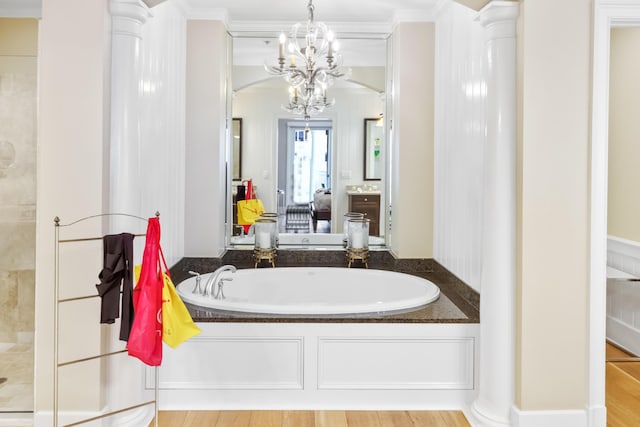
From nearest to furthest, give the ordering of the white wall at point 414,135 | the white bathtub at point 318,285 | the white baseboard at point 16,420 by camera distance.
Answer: the white baseboard at point 16,420, the white bathtub at point 318,285, the white wall at point 414,135

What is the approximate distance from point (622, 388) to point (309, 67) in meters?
2.83

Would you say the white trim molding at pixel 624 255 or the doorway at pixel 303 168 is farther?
the doorway at pixel 303 168

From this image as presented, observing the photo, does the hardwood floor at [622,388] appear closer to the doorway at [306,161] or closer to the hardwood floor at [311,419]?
the hardwood floor at [311,419]

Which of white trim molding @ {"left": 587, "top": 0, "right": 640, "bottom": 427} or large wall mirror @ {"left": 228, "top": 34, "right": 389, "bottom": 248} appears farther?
large wall mirror @ {"left": 228, "top": 34, "right": 389, "bottom": 248}

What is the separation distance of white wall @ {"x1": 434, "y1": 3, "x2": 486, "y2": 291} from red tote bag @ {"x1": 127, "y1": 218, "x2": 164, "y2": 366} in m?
1.64

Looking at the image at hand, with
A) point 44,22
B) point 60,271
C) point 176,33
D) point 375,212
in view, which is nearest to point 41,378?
point 60,271

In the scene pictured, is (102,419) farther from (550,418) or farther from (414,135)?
(414,135)

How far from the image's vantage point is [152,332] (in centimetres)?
213

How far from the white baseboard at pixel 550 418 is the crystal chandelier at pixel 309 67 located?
2353 millimetres

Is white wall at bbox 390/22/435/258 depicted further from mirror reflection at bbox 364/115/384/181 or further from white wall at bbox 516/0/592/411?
white wall at bbox 516/0/592/411

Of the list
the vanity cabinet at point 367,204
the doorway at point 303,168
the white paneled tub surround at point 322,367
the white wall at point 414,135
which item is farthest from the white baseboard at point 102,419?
the vanity cabinet at point 367,204

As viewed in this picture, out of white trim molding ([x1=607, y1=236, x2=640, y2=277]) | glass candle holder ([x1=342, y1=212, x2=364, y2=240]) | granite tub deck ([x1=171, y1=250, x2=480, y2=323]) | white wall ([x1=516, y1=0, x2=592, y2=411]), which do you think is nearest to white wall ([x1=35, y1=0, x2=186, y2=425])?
granite tub deck ([x1=171, y1=250, x2=480, y2=323])

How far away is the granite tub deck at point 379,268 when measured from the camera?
2.76 metres

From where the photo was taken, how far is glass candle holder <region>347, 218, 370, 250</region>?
13.3 ft
